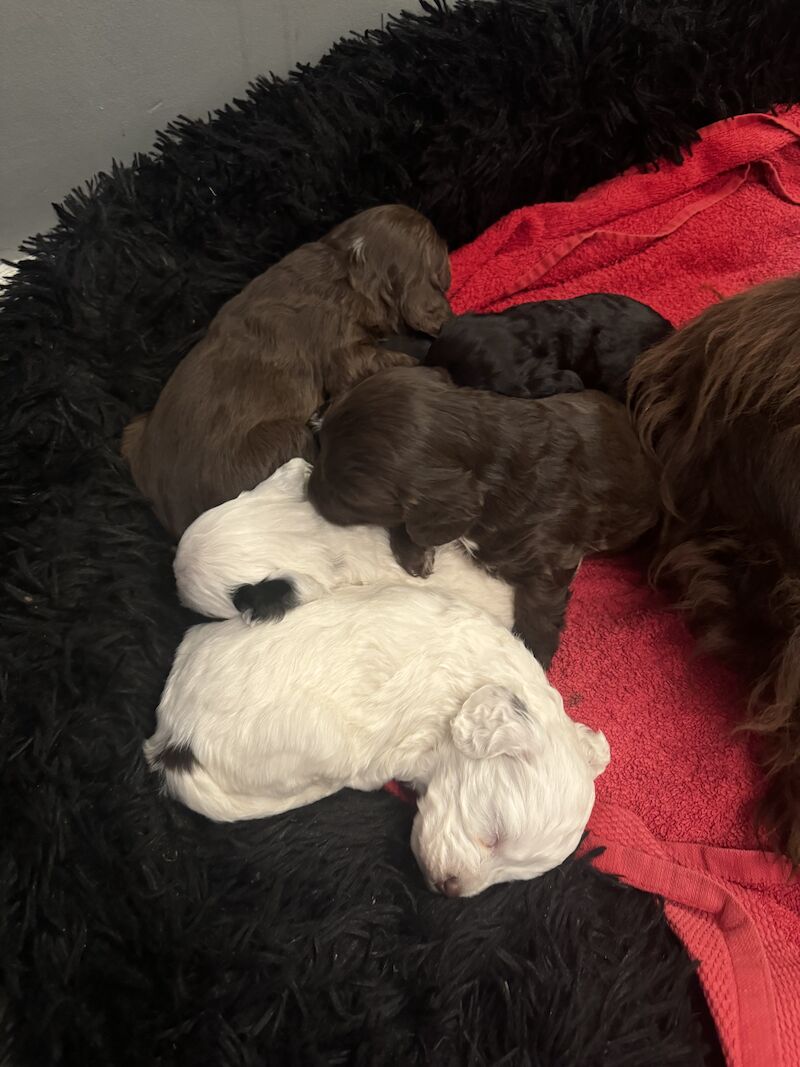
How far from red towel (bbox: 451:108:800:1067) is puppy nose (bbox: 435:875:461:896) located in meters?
0.28

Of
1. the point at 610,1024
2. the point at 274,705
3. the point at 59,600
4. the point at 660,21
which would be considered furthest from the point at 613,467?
the point at 660,21

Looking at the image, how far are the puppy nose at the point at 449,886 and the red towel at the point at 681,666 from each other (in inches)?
11.1

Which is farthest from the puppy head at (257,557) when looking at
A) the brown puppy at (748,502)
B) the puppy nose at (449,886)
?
the brown puppy at (748,502)

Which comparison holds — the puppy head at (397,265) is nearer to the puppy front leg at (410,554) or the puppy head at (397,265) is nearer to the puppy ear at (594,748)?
the puppy front leg at (410,554)

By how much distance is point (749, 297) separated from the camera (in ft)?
5.03

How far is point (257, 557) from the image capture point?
1.49 m

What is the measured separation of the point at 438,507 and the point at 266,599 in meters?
0.34

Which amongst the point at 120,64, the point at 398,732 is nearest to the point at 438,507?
the point at 398,732

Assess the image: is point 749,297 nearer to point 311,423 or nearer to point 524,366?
point 524,366

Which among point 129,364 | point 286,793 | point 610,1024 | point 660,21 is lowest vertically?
point 610,1024

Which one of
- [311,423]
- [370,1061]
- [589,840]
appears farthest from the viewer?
[311,423]

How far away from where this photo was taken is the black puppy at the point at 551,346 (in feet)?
5.94

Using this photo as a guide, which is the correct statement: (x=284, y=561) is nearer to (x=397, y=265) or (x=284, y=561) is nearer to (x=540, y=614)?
(x=540, y=614)

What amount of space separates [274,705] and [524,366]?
0.90 meters
